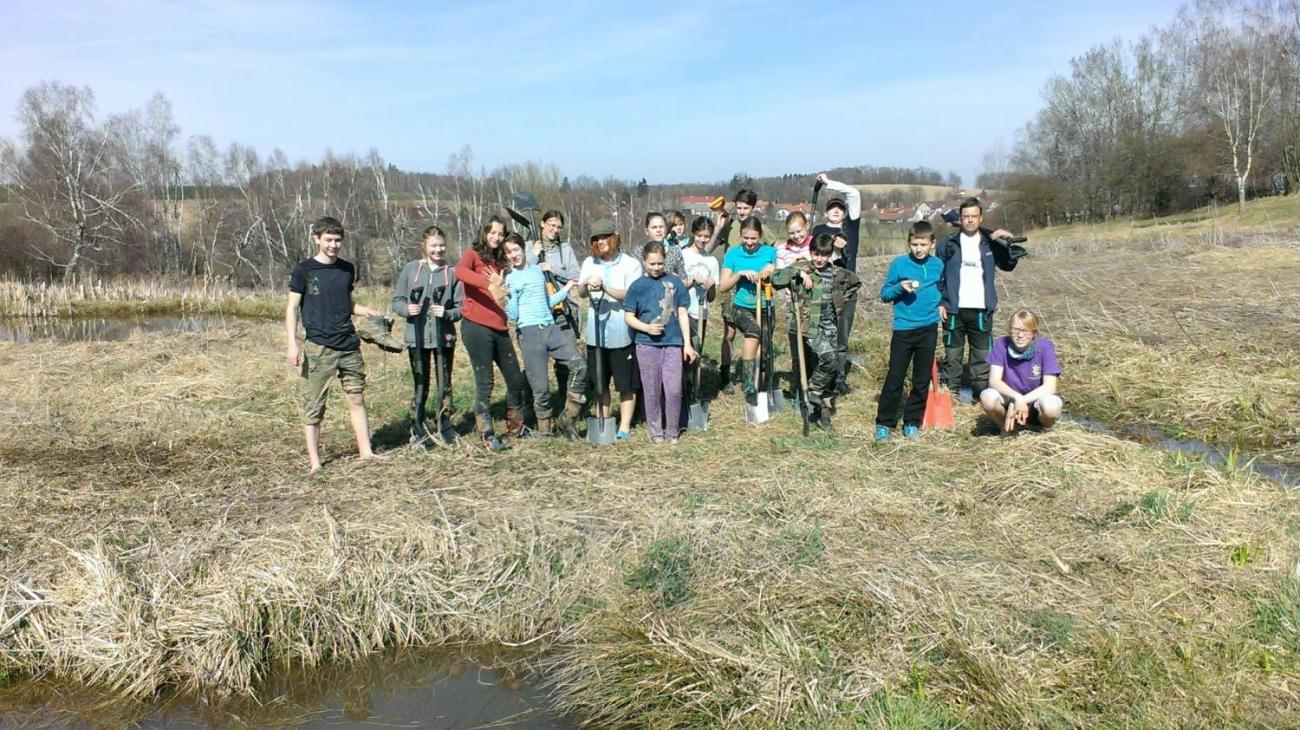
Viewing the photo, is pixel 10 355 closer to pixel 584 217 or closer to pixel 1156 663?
pixel 1156 663

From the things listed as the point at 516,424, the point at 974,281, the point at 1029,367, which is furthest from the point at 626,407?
the point at 974,281

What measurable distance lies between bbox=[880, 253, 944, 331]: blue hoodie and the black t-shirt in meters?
4.07

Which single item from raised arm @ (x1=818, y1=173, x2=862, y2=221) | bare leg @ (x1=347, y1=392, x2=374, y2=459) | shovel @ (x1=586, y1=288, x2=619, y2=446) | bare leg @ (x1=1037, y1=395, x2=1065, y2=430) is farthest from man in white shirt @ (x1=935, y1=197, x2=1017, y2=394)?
bare leg @ (x1=347, y1=392, x2=374, y2=459)

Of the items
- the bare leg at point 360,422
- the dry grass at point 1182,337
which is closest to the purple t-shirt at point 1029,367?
the dry grass at point 1182,337

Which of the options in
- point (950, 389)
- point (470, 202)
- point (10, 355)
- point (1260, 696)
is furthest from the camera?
point (470, 202)

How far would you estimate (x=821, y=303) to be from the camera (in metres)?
6.92

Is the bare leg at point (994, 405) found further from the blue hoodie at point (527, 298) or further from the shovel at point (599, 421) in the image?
the blue hoodie at point (527, 298)

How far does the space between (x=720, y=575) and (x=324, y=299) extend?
11.6 feet

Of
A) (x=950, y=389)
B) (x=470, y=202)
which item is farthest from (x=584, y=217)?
(x=950, y=389)

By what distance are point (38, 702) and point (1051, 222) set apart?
165 ft

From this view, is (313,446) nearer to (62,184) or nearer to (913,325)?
(913,325)

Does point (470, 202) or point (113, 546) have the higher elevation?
point (470, 202)

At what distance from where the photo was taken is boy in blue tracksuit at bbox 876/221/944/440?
656 cm

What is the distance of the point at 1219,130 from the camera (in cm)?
4025
